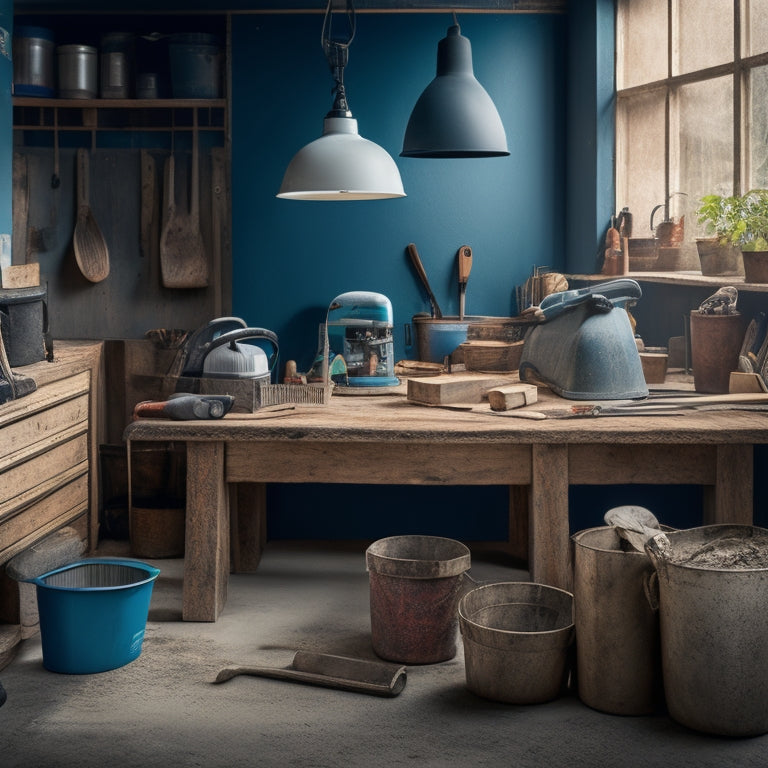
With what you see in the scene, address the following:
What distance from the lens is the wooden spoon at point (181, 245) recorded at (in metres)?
5.96

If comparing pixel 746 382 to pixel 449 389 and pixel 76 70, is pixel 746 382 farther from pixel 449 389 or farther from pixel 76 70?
pixel 76 70

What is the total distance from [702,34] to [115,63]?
10.1 ft

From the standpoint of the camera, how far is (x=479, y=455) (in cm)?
379

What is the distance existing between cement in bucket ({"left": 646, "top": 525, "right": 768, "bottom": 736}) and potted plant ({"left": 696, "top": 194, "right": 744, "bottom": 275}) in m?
1.63

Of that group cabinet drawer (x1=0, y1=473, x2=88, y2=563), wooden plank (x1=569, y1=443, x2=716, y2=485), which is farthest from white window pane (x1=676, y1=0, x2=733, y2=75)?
cabinet drawer (x1=0, y1=473, x2=88, y2=563)

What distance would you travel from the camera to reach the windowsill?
13.5ft

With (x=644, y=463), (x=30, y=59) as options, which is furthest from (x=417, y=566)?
(x=30, y=59)

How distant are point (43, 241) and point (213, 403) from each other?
2.73 meters

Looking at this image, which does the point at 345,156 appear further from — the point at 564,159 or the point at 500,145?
the point at 564,159

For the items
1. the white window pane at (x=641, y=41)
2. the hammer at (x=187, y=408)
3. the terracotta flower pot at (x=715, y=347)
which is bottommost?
the hammer at (x=187, y=408)

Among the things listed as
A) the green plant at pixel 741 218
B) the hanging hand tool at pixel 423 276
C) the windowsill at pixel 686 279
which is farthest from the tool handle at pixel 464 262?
the green plant at pixel 741 218

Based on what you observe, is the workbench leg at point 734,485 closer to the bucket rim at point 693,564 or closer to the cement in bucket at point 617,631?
the bucket rim at point 693,564

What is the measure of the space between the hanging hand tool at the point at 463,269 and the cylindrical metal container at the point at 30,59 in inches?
96.0

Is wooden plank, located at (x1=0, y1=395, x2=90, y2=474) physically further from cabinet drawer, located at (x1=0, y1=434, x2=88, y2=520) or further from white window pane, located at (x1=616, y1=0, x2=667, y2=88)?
white window pane, located at (x1=616, y1=0, x2=667, y2=88)
